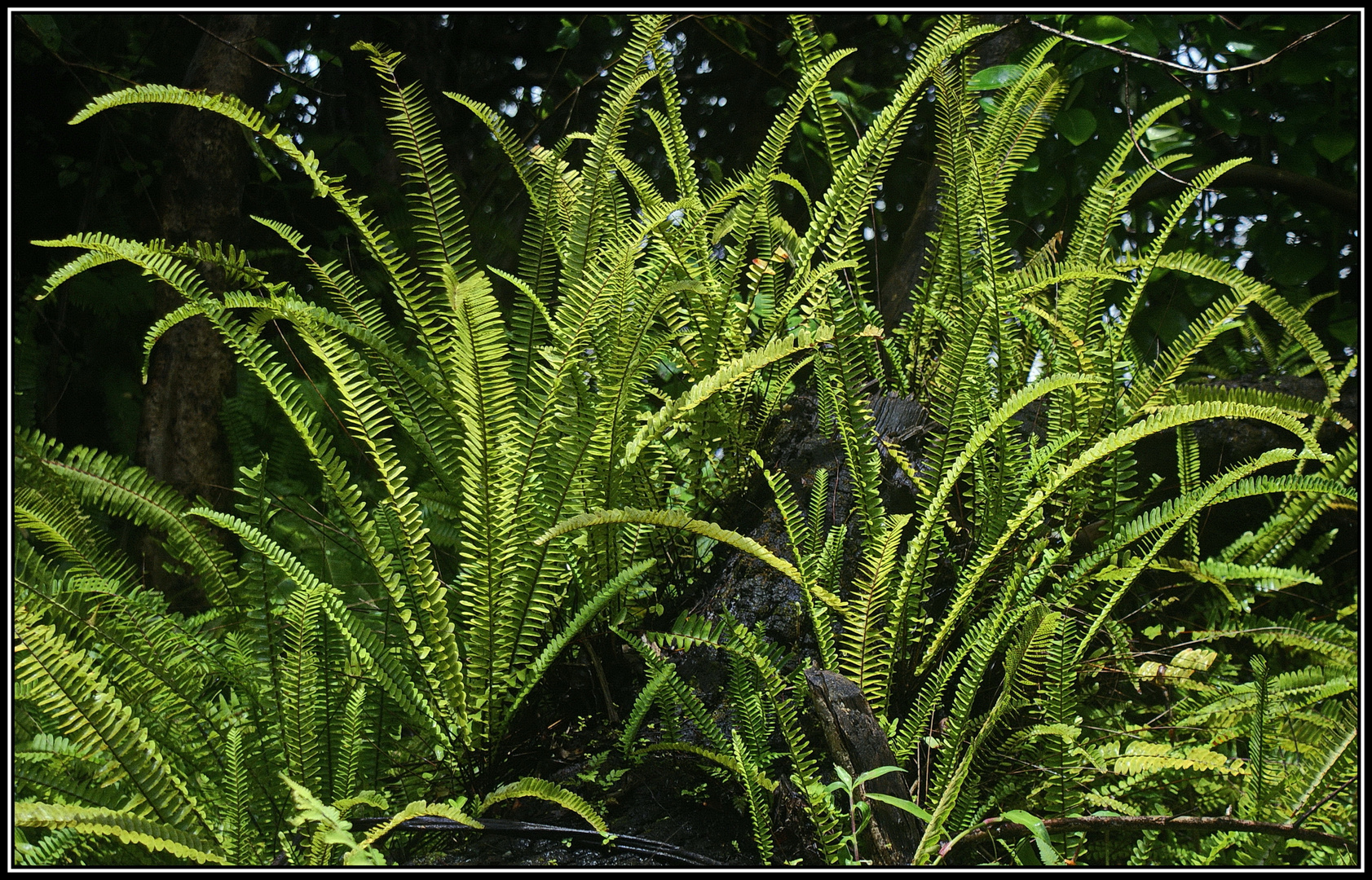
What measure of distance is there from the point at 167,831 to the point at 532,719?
14.5 inches

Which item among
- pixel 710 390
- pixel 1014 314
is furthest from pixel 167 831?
pixel 1014 314

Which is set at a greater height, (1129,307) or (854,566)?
(1129,307)

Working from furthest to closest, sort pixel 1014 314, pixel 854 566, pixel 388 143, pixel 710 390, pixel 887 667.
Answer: pixel 388 143 → pixel 1014 314 → pixel 854 566 → pixel 887 667 → pixel 710 390

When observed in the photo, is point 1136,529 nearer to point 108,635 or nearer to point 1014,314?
point 1014,314

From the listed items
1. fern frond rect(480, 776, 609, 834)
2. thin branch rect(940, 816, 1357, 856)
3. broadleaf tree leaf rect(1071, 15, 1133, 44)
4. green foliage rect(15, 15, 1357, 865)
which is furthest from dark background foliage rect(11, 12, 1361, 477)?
fern frond rect(480, 776, 609, 834)

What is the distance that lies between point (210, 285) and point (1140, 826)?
1955 millimetres

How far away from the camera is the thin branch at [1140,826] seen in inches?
28.0

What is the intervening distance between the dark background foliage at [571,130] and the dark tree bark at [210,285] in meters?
0.04

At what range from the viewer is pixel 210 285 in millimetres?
1806

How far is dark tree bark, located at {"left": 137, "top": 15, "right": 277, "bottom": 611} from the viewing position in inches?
68.9

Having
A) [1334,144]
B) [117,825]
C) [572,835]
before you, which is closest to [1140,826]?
[572,835]

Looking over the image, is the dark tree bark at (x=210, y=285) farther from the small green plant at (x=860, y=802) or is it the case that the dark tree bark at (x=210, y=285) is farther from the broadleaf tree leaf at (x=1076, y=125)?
the broadleaf tree leaf at (x=1076, y=125)

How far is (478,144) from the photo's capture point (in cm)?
232

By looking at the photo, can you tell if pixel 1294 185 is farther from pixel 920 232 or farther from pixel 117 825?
pixel 117 825
